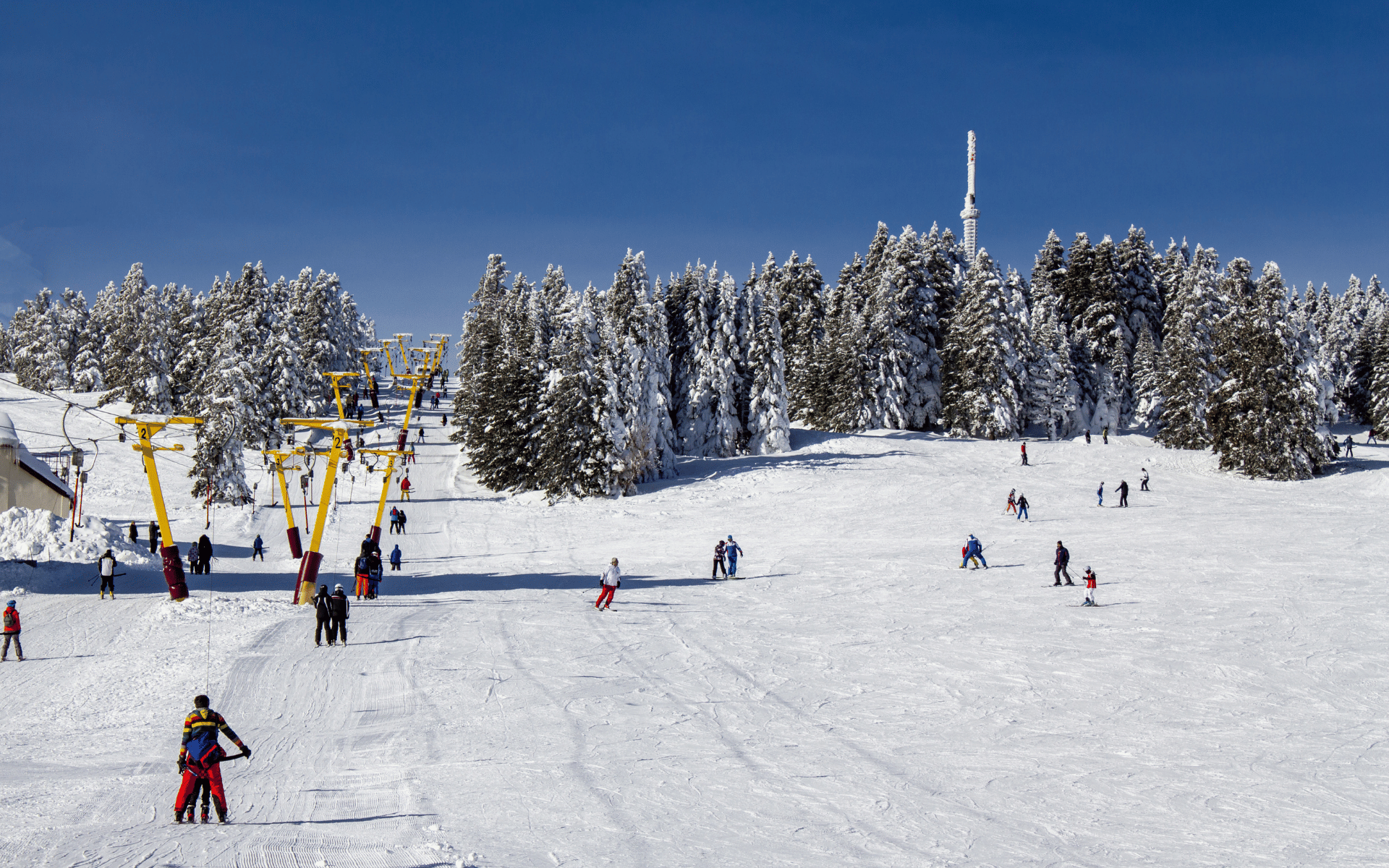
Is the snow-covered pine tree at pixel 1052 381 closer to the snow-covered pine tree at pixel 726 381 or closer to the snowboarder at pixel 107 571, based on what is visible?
the snow-covered pine tree at pixel 726 381

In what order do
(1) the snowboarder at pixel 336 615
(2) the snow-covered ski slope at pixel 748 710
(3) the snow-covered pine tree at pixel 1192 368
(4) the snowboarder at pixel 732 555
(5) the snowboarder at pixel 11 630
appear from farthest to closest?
1. (3) the snow-covered pine tree at pixel 1192 368
2. (4) the snowboarder at pixel 732 555
3. (1) the snowboarder at pixel 336 615
4. (5) the snowboarder at pixel 11 630
5. (2) the snow-covered ski slope at pixel 748 710

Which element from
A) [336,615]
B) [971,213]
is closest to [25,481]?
[336,615]

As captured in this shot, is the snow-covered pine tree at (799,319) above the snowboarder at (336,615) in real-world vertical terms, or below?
above

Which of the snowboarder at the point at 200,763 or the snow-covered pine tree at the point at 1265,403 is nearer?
the snowboarder at the point at 200,763

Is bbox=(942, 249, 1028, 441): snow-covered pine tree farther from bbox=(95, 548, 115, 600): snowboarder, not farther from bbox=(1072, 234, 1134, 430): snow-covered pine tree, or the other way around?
bbox=(95, 548, 115, 600): snowboarder

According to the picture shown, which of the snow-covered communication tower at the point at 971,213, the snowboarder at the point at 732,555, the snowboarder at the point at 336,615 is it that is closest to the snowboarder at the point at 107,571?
the snowboarder at the point at 336,615

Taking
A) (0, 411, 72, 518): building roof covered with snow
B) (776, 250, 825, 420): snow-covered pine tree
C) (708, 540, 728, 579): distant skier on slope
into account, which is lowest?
(708, 540, 728, 579): distant skier on slope

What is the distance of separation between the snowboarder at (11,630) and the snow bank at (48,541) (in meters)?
9.95

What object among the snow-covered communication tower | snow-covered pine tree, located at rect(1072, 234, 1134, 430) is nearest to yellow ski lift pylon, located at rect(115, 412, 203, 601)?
snow-covered pine tree, located at rect(1072, 234, 1134, 430)

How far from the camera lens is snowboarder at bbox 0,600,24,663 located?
1655 cm

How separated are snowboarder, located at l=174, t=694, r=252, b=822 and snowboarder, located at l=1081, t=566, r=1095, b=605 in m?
19.6

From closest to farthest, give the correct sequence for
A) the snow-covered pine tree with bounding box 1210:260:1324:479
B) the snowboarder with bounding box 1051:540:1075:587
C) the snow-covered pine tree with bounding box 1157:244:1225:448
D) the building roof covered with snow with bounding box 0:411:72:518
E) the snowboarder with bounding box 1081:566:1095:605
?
the snowboarder with bounding box 1081:566:1095:605 → the snowboarder with bounding box 1051:540:1075:587 → the building roof covered with snow with bounding box 0:411:72:518 → the snow-covered pine tree with bounding box 1210:260:1324:479 → the snow-covered pine tree with bounding box 1157:244:1225:448

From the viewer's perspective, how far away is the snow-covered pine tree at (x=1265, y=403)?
42.4 meters

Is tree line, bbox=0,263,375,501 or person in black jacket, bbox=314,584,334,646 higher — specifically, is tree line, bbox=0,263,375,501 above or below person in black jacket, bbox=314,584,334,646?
above
